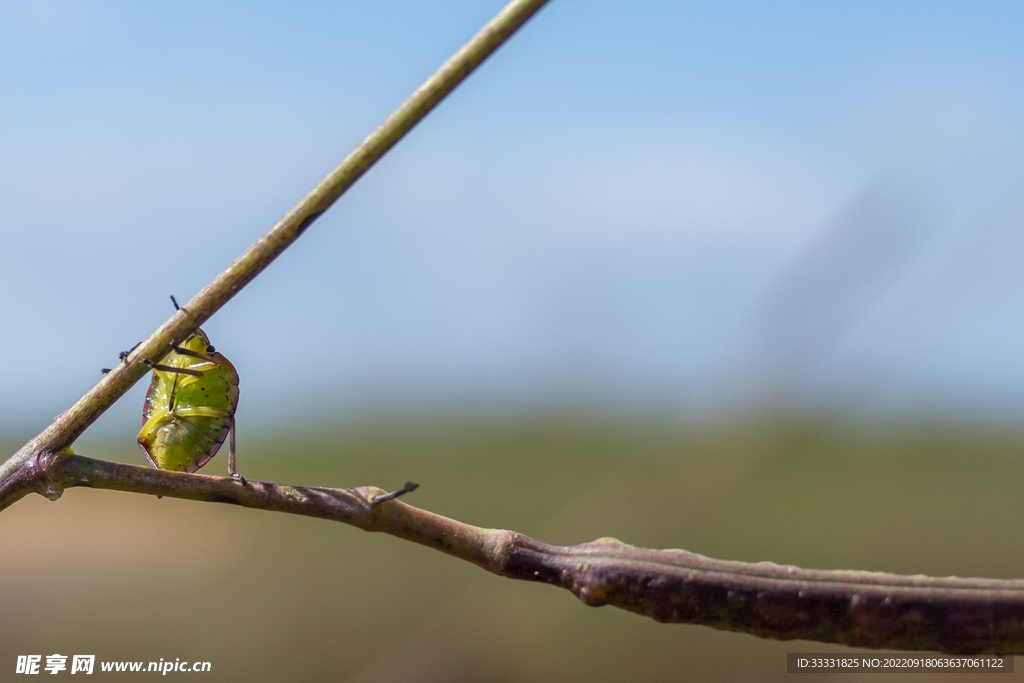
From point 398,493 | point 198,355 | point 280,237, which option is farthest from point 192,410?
point 280,237

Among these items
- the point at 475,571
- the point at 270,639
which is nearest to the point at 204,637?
the point at 270,639

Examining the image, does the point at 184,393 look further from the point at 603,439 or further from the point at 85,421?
the point at 603,439

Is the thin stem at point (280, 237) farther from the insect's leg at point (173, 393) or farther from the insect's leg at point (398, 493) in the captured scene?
the insect's leg at point (173, 393)

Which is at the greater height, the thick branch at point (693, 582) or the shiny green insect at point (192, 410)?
the shiny green insect at point (192, 410)

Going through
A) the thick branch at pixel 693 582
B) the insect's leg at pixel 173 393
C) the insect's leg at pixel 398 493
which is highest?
the insect's leg at pixel 173 393

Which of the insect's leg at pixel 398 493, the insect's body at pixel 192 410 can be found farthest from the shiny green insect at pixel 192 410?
the insect's leg at pixel 398 493

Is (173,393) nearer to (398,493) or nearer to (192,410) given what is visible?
(192,410)

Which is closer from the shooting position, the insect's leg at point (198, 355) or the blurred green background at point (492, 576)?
the insect's leg at point (198, 355)

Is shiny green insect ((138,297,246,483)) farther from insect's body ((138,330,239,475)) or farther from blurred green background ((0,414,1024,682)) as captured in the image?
blurred green background ((0,414,1024,682))
